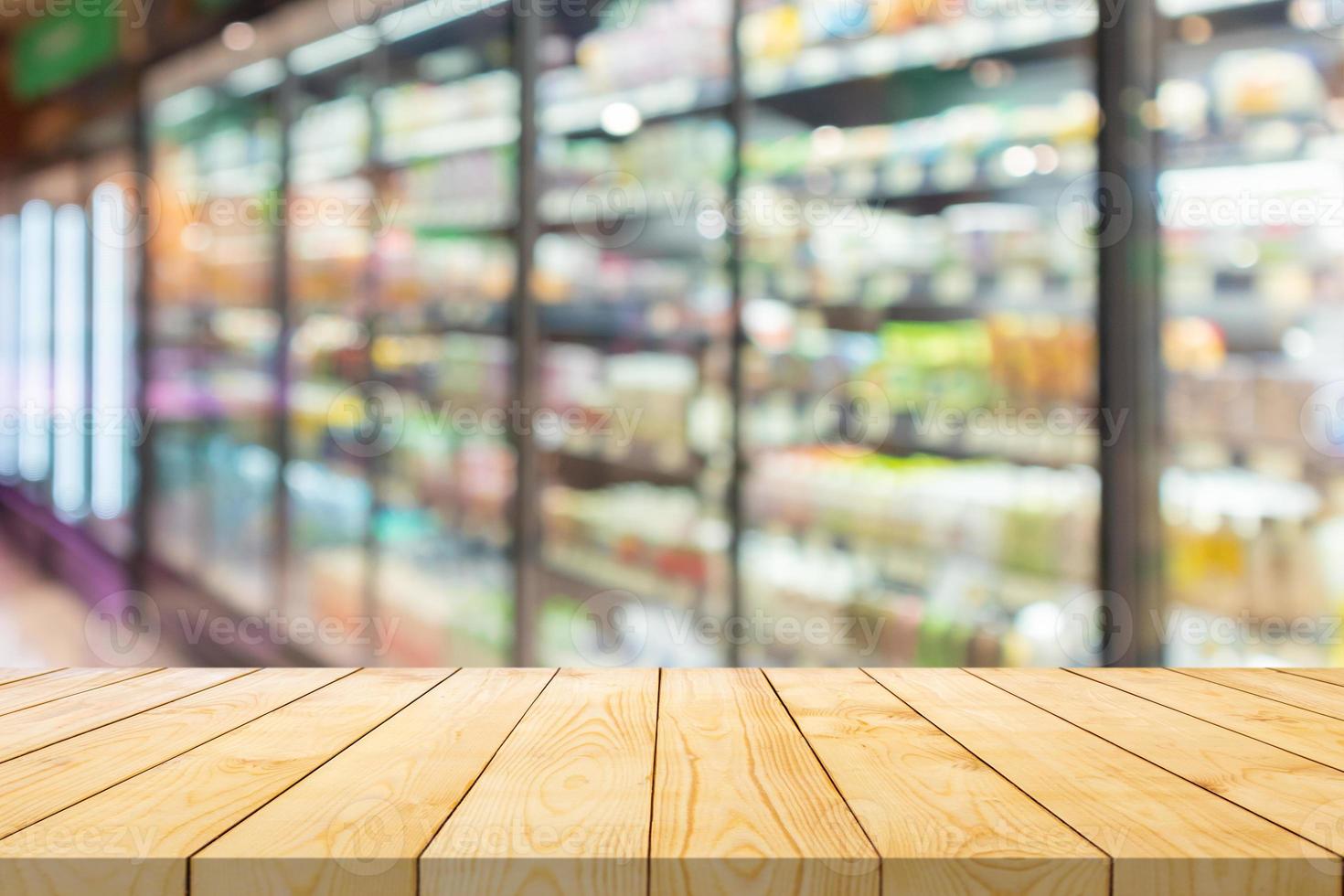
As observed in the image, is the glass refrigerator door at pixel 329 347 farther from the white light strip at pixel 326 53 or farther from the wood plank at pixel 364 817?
the wood plank at pixel 364 817

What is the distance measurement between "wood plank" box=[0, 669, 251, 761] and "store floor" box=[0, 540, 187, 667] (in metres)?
1.54

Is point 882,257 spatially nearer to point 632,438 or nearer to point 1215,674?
point 632,438

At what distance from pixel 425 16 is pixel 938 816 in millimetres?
2521

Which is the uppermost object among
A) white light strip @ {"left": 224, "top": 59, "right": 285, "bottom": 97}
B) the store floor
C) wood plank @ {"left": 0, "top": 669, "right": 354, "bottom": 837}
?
white light strip @ {"left": 224, "top": 59, "right": 285, "bottom": 97}

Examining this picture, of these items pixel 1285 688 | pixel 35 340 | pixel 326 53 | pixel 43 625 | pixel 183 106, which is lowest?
pixel 43 625

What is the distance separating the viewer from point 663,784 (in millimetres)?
904

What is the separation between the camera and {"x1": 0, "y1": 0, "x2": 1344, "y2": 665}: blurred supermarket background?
2.24 meters

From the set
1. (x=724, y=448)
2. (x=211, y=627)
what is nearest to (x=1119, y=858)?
(x=724, y=448)

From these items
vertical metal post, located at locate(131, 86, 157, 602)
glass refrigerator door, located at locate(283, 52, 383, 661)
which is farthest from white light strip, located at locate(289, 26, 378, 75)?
vertical metal post, located at locate(131, 86, 157, 602)

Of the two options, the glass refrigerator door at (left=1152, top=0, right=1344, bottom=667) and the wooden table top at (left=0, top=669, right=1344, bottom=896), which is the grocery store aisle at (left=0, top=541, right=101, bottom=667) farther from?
the glass refrigerator door at (left=1152, top=0, right=1344, bottom=667)

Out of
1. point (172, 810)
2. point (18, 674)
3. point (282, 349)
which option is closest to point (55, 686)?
point (18, 674)

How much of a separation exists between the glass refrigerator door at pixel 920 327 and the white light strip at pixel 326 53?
3.70ft

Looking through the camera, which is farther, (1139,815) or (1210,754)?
(1210,754)

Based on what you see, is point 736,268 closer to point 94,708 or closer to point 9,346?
point 94,708
